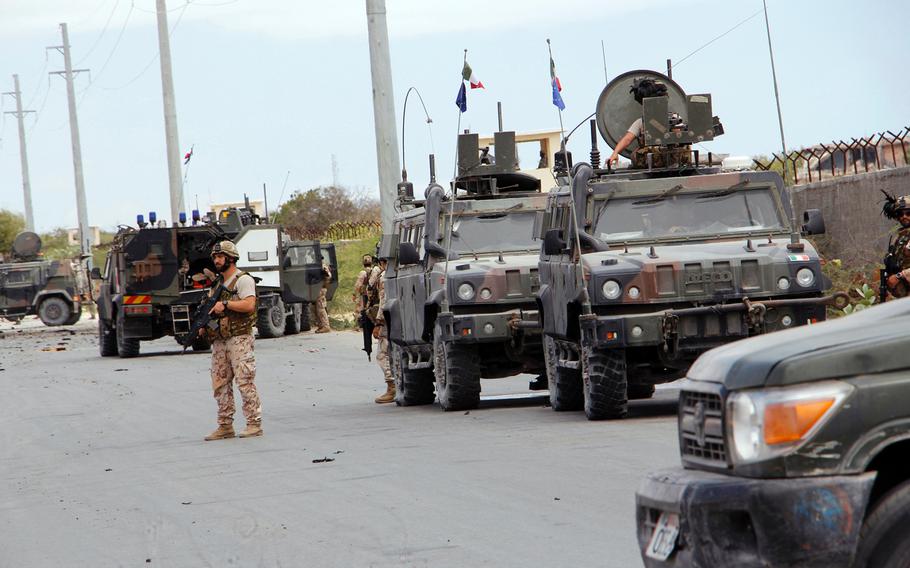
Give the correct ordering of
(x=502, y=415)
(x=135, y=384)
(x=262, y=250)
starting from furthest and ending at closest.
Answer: (x=262, y=250) → (x=135, y=384) → (x=502, y=415)

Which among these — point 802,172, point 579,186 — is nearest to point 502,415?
point 579,186

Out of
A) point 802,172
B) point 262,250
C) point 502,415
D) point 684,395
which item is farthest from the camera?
point 262,250

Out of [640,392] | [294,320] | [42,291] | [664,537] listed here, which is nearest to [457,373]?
[640,392]

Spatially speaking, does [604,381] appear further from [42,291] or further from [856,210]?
[42,291]

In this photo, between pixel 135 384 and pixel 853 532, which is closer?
pixel 853 532

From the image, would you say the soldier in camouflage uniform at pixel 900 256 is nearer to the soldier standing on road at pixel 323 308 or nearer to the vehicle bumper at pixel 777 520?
the vehicle bumper at pixel 777 520

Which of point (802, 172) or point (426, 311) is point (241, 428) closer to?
Result: point (426, 311)

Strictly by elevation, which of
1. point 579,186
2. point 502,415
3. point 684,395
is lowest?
point 502,415

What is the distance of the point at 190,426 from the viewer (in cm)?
1520

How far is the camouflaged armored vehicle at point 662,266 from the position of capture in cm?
1225

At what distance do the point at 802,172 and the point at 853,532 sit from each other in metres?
27.1

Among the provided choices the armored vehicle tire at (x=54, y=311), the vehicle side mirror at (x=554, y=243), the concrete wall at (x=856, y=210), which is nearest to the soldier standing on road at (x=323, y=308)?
the concrete wall at (x=856, y=210)

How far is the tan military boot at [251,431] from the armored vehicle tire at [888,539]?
9.91m

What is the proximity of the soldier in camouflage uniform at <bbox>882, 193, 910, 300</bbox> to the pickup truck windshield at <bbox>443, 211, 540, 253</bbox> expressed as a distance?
4013mm
